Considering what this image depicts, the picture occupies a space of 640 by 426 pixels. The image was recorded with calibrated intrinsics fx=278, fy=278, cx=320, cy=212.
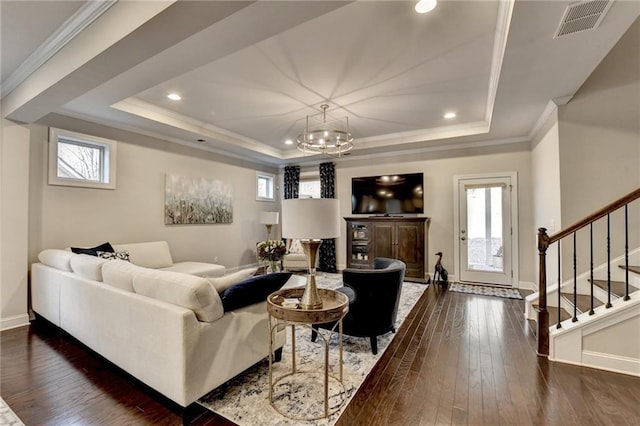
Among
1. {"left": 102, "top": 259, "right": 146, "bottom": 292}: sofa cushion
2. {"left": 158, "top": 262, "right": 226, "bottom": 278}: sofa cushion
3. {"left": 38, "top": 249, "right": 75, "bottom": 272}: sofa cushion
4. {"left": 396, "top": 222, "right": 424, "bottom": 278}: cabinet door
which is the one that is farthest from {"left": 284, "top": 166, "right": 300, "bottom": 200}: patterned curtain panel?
{"left": 102, "top": 259, "right": 146, "bottom": 292}: sofa cushion

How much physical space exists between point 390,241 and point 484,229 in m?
1.74

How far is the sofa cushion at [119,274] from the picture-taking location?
7.07 ft

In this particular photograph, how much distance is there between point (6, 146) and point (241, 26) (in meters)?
3.44

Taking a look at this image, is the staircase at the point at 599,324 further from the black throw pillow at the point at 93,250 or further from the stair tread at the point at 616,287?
the black throw pillow at the point at 93,250

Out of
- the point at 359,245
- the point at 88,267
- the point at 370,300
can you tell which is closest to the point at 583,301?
the point at 370,300

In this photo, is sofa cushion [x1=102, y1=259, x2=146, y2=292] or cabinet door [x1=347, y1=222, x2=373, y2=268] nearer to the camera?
sofa cushion [x1=102, y1=259, x2=146, y2=292]

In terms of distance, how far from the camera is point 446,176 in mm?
5613

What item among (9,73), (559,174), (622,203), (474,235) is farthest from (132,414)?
(474,235)

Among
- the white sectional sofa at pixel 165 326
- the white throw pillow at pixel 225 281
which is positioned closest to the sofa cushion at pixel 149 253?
the white sectional sofa at pixel 165 326

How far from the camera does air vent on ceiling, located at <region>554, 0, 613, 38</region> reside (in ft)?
5.87

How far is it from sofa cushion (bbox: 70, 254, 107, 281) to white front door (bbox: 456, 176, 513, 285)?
5538 millimetres

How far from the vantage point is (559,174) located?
11.0ft

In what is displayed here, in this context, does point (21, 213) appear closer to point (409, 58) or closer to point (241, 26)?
point (241, 26)

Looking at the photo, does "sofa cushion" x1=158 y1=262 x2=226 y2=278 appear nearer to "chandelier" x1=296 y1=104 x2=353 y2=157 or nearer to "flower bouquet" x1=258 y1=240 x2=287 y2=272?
"flower bouquet" x1=258 y1=240 x2=287 y2=272
